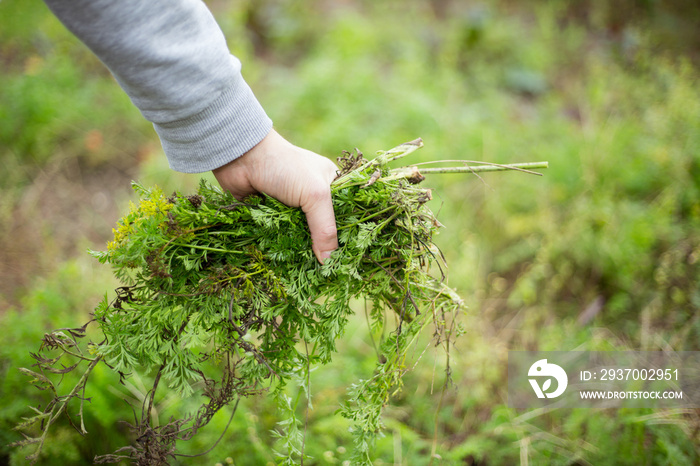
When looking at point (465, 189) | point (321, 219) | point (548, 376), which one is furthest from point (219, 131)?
point (465, 189)

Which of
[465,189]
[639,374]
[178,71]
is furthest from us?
[465,189]

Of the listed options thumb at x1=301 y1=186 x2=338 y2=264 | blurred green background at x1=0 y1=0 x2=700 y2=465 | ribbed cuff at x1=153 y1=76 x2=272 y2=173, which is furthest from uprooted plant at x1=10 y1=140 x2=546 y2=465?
blurred green background at x1=0 y1=0 x2=700 y2=465

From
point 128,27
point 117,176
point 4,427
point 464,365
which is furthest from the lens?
point 117,176

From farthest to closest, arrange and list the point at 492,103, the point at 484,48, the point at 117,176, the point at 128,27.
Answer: the point at 484,48 < the point at 492,103 < the point at 117,176 < the point at 128,27

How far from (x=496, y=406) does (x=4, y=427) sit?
3.24 meters

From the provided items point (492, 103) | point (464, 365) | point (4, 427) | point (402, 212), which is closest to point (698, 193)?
point (492, 103)

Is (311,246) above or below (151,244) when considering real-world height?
below

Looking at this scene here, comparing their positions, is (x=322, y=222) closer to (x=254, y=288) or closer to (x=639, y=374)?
(x=254, y=288)

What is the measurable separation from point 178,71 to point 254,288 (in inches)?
35.6

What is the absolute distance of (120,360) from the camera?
1490 mm

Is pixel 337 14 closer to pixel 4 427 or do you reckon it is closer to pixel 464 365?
pixel 464 365

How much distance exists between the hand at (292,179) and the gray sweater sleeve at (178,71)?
7 centimetres

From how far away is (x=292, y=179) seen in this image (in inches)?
64.7

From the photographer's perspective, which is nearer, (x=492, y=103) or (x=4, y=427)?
(x=4, y=427)
